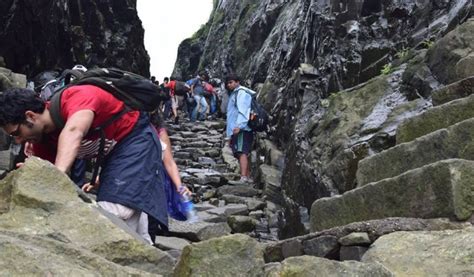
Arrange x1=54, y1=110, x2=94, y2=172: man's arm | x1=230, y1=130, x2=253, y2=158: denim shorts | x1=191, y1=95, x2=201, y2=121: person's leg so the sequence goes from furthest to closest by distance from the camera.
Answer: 1. x1=191, y1=95, x2=201, y2=121: person's leg
2. x1=230, y1=130, x2=253, y2=158: denim shorts
3. x1=54, y1=110, x2=94, y2=172: man's arm

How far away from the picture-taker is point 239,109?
12.2 m

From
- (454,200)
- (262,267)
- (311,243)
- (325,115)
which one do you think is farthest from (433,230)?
(325,115)

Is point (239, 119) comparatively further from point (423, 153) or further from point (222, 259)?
point (222, 259)

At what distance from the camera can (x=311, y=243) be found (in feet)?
13.4

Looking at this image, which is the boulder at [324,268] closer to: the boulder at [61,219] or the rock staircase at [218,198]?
the boulder at [61,219]

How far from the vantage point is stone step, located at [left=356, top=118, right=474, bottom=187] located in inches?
168

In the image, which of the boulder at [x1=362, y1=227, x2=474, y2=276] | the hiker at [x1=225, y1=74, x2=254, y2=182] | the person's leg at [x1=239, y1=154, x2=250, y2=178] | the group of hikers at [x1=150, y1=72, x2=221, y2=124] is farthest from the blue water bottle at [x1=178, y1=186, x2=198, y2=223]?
the group of hikers at [x1=150, y1=72, x2=221, y2=124]

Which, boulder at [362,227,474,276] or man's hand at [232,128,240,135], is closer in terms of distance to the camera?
boulder at [362,227,474,276]

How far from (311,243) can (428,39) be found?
19.7ft

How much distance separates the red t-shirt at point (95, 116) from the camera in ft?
12.5

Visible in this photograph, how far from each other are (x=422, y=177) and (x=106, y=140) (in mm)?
2099

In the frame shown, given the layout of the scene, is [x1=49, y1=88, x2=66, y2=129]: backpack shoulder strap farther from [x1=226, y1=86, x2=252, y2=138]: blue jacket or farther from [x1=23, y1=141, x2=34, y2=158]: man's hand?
[x1=226, y1=86, x2=252, y2=138]: blue jacket

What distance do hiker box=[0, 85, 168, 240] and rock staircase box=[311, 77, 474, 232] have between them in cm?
141

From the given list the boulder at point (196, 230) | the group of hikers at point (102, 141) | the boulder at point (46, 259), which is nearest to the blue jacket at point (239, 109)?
the boulder at point (196, 230)
